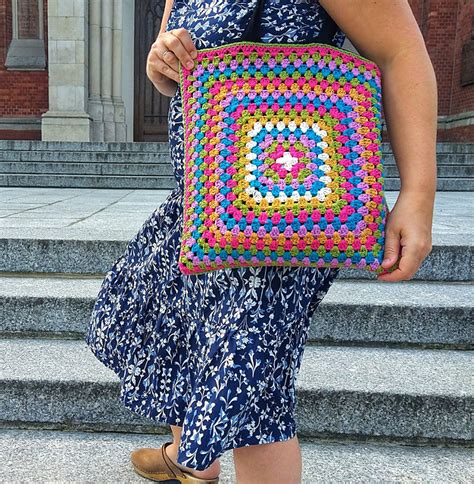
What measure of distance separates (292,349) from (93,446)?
1070 mm

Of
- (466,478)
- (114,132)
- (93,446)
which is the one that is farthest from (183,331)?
(114,132)

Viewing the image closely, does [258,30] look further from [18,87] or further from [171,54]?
[18,87]

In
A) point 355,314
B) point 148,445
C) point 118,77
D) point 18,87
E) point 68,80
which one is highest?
point 118,77

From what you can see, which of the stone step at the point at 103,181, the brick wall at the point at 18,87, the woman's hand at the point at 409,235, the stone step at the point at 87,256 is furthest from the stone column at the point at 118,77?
the woman's hand at the point at 409,235

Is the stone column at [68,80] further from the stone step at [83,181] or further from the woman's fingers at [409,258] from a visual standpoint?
the woman's fingers at [409,258]

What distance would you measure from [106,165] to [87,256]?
16.6 ft

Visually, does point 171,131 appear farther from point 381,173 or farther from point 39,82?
point 39,82

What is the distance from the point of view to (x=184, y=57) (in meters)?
0.84

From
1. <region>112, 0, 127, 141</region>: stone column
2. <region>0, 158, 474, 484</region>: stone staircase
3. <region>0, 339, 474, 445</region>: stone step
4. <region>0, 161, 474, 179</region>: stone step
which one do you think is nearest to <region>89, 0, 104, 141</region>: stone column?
<region>112, 0, 127, 141</region>: stone column

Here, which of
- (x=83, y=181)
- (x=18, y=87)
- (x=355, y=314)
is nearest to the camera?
(x=355, y=314)

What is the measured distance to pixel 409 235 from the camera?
2.72ft

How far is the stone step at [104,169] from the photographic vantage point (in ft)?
23.9

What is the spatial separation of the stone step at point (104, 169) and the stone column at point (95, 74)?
6.86ft

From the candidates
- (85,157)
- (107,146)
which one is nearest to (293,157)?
(85,157)
